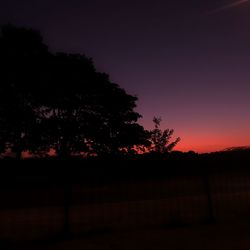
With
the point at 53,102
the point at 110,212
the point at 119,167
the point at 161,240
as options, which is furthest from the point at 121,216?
the point at 53,102

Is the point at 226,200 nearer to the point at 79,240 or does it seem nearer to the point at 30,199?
the point at 79,240

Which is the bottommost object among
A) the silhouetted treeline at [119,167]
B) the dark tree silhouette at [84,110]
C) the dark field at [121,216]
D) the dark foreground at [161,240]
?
the dark foreground at [161,240]

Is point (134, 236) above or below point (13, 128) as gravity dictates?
below

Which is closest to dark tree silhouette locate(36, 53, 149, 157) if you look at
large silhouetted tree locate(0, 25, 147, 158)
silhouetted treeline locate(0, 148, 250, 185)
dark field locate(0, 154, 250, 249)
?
large silhouetted tree locate(0, 25, 147, 158)

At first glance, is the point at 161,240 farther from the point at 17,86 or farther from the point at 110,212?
the point at 17,86

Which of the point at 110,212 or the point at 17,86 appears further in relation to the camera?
the point at 17,86

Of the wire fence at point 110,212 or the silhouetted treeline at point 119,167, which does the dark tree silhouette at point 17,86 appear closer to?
the wire fence at point 110,212

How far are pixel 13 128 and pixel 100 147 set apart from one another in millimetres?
7833

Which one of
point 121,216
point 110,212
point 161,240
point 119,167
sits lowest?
point 161,240

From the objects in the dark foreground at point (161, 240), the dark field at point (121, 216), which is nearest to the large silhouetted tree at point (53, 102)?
the dark field at point (121, 216)

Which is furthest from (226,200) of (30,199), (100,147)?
(100,147)

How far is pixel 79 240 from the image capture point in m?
9.71

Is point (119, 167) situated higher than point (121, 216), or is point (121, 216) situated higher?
point (119, 167)

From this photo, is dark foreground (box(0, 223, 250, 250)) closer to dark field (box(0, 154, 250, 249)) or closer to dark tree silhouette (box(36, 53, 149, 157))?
dark field (box(0, 154, 250, 249))
